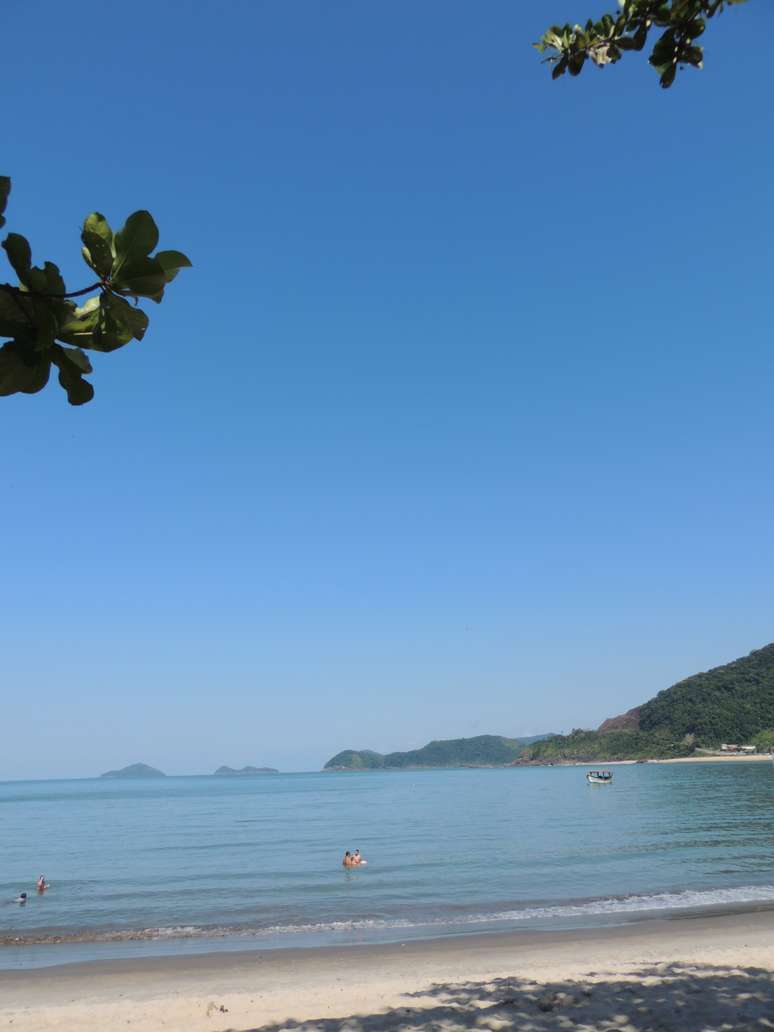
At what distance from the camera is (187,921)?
19.6 meters

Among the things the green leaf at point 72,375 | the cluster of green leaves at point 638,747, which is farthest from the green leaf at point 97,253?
the cluster of green leaves at point 638,747

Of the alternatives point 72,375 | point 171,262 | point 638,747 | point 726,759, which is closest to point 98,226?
point 171,262

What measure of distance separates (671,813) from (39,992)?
42.7 metres

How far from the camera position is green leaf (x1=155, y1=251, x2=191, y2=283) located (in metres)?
1.92

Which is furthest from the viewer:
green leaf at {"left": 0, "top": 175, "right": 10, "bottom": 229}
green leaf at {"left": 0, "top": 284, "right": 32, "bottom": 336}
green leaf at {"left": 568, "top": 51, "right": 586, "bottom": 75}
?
green leaf at {"left": 568, "top": 51, "right": 586, "bottom": 75}

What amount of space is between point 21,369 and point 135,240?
46cm

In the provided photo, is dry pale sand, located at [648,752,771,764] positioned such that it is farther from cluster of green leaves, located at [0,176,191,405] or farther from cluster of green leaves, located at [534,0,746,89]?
cluster of green leaves, located at [0,176,191,405]

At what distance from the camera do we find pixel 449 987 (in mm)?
11391

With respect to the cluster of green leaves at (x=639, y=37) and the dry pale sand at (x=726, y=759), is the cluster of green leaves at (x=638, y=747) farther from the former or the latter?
the cluster of green leaves at (x=639, y=37)

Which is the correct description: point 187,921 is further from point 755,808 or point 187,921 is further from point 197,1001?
point 755,808

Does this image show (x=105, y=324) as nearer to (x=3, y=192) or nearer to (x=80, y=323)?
(x=80, y=323)

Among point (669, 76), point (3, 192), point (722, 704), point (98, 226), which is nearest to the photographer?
point (3, 192)

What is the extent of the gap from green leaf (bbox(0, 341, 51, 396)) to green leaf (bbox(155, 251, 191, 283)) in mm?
400

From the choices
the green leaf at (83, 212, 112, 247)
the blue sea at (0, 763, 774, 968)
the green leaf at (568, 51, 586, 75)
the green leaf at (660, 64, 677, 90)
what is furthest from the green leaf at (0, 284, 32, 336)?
the blue sea at (0, 763, 774, 968)
